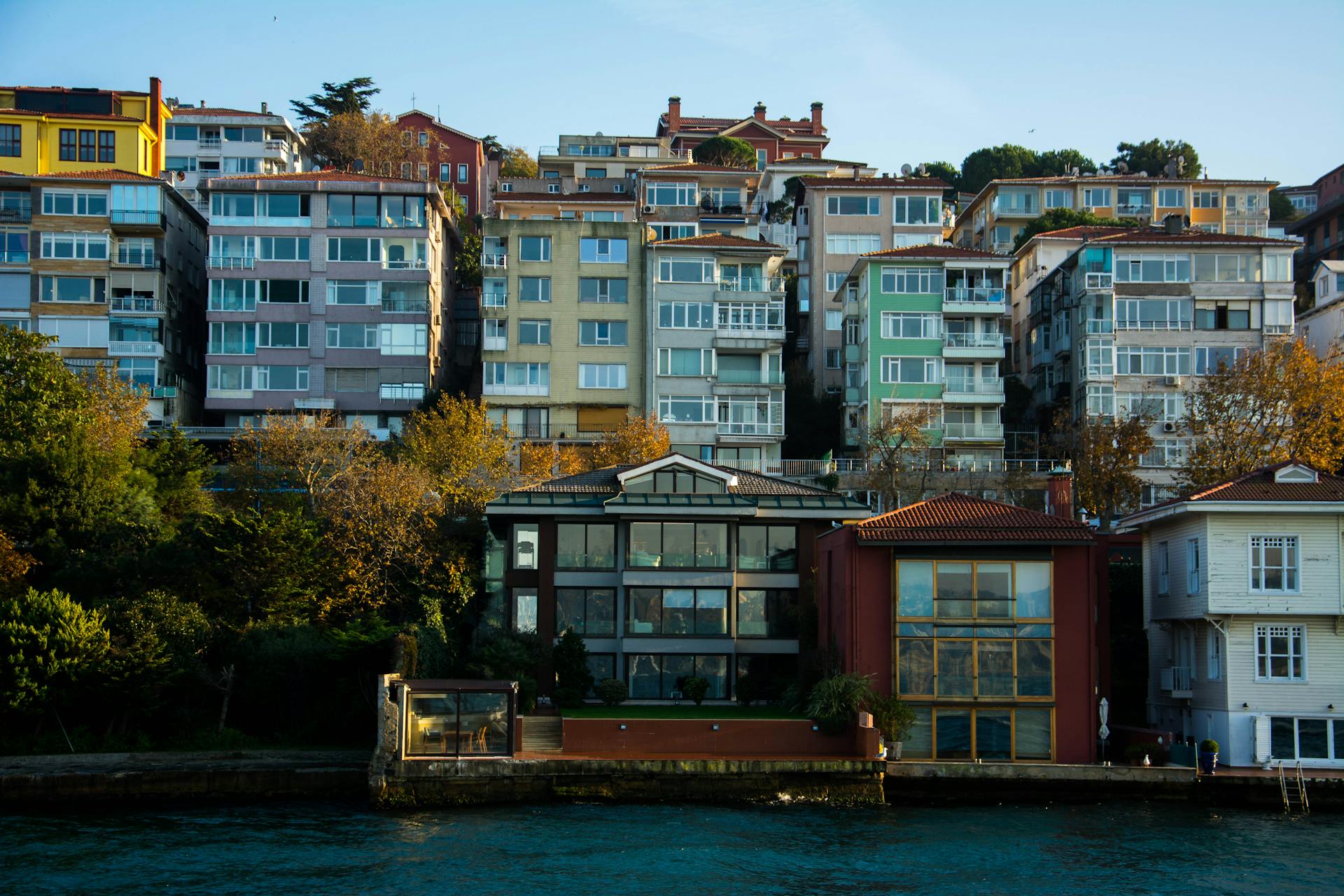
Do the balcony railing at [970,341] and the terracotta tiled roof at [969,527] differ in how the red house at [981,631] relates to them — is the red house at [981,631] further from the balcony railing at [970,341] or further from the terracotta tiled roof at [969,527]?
the balcony railing at [970,341]

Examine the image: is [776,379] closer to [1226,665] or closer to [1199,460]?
[1199,460]

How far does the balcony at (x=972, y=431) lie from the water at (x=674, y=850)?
33.9 metres

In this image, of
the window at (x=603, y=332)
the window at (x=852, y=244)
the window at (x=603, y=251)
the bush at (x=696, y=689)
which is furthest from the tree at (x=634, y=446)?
Answer: the window at (x=852, y=244)

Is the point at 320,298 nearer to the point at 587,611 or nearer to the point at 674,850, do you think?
the point at 587,611

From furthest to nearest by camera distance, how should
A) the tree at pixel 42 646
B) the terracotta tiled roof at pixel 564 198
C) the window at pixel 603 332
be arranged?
the terracotta tiled roof at pixel 564 198 → the window at pixel 603 332 → the tree at pixel 42 646

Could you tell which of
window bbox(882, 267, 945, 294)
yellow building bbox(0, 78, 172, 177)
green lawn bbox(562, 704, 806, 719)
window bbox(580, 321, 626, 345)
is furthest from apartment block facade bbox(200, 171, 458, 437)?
green lawn bbox(562, 704, 806, 719)

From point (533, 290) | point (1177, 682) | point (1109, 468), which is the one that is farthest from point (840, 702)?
point (533, 290)

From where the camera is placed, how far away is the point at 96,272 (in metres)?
70.6

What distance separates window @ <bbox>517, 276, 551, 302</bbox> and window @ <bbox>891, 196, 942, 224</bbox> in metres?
22.0

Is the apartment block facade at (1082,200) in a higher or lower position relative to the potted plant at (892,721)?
higher

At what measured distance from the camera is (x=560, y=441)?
67.9 metres

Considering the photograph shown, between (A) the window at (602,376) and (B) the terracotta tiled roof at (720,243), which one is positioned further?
(B) the terracotta tiled roof at (720,243)

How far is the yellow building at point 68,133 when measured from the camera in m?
Answer: 75.4

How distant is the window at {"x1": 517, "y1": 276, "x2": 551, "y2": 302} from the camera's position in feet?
229
